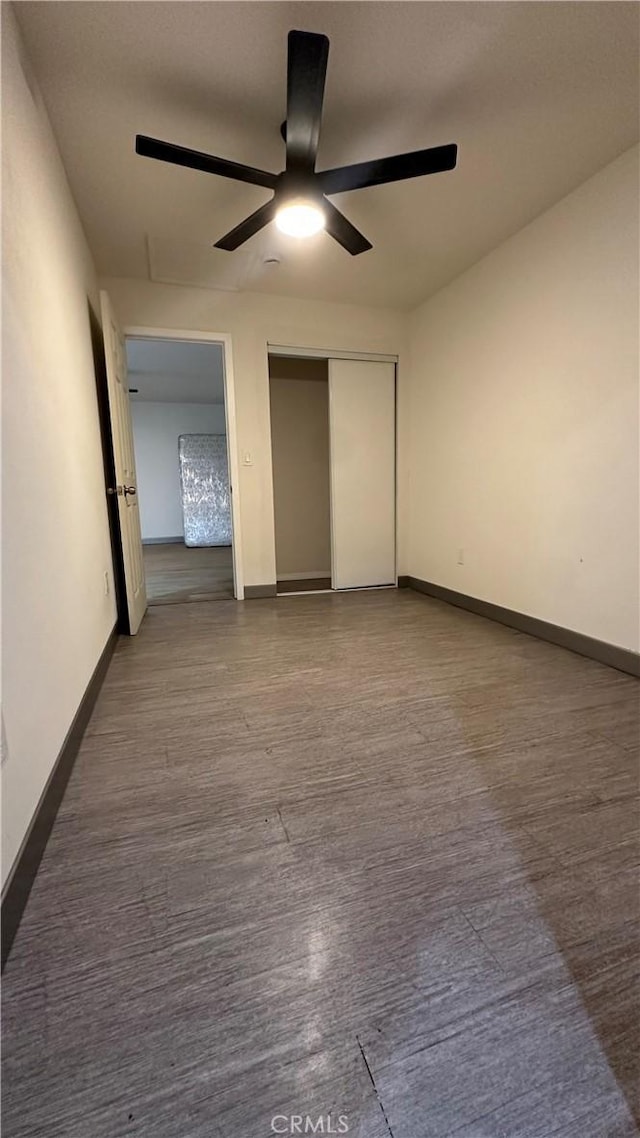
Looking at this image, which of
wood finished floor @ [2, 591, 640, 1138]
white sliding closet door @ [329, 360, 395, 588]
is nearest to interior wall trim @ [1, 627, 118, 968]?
wood finished floor @ [2, 591, 640, 1138]

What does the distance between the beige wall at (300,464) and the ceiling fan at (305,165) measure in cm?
249

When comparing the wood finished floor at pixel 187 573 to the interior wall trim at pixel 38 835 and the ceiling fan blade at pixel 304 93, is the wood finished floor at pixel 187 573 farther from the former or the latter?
the ceiling fan blade at pixel 304 93

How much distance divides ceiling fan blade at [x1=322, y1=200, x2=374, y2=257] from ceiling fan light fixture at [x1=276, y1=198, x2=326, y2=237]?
0.03 m

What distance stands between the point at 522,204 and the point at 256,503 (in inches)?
101

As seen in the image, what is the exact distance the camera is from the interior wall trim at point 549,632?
2252mm

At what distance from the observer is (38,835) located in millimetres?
1151

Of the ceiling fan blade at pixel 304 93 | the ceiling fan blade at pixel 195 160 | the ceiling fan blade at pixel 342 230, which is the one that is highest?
the ceiling fan blade at pixel 304 93

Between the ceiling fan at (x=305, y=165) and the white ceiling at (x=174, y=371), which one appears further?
the white ceiling at (x=174, y=371)

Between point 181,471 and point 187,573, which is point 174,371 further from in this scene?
point 187,573

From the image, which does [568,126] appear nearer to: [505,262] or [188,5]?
[505,262]

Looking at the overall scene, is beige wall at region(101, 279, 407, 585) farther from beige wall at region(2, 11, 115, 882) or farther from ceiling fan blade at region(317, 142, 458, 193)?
ceiling fan blade at region(317, 142, 458, 193)

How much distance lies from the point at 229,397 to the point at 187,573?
222 cm

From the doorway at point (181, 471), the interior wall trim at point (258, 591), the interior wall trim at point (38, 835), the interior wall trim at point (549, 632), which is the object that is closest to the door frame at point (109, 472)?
the interior wall trim at point (258, 591)

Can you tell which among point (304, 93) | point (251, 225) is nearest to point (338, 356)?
point (251, 225)
